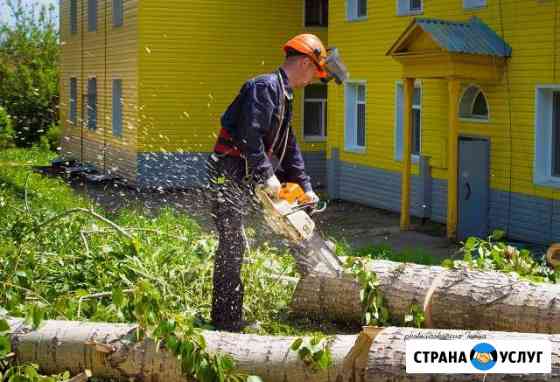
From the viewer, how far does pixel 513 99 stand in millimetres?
15305

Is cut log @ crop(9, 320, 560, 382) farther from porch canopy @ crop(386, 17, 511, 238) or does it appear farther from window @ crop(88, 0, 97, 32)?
window @ crop(88, 0, 97, 32)

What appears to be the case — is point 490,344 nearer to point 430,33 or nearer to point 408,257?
point 408,257

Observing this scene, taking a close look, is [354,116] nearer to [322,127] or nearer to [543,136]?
[322,127]

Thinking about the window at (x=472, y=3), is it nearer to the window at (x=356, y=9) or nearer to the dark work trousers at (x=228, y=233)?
the window at (x=356, y=9)

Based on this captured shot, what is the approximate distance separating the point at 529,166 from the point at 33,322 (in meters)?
10.5

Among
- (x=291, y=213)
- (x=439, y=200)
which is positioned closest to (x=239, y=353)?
(x=291, y=213)

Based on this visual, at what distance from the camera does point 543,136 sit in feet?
48.8

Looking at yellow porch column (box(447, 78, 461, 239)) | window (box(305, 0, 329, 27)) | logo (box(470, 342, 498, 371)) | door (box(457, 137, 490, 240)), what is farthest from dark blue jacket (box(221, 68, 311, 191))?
window (box(305, 0, 329, 27))

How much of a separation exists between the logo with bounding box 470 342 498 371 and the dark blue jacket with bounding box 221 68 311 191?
207 cm

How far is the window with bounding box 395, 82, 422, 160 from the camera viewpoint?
60.5 feet

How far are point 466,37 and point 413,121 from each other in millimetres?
3593

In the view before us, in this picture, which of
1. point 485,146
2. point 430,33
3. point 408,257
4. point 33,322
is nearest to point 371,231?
point 485,146

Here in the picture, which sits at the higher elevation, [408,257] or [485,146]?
[485,146]

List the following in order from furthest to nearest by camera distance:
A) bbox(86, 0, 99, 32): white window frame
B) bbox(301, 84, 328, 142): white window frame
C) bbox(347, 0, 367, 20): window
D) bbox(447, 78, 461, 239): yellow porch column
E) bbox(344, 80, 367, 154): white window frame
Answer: bbox(86, 0, 99, 32): white window frame, bbox(301, 84, 328, 142): white window frame, bbox(344, 80, 367, 154): white window frame, bbox(347, 0, 367, 20): window, bbox(447, 78, 461, 239): yellow porch column
